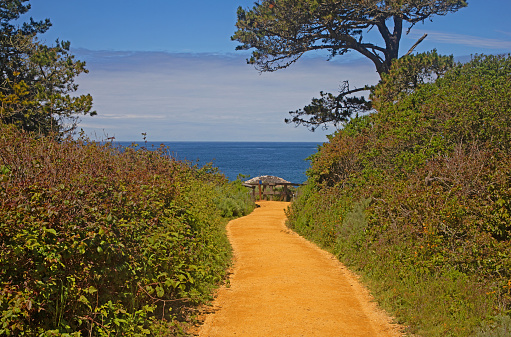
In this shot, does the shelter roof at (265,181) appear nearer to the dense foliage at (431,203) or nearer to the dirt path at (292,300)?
the dense foliage at (431,203)

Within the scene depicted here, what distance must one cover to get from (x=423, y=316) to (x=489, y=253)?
1.51 meters

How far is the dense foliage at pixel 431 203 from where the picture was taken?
272 inches

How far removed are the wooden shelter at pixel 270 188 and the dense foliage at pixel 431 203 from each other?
→ 13738 millimetres

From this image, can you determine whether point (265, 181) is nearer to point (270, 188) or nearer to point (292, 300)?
point (270, 188)

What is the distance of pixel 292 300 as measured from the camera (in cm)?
791

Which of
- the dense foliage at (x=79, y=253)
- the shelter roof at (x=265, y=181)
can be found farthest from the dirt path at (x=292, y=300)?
the shelter roof at (x=265, y=181)

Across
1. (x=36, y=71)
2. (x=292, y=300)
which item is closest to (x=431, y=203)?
(x=292, y=300)

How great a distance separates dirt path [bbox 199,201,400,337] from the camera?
22.0 feet

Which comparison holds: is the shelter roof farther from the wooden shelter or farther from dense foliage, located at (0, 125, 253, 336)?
dense foliage, located at (0, 125, 253, 336)

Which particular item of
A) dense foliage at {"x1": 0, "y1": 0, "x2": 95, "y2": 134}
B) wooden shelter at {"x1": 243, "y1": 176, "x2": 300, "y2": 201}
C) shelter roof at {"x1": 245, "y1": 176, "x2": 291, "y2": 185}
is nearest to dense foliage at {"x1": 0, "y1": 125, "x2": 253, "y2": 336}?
dense foliage at {"x1": 0, "y1": 0, "x2": 95, "y2": 134}

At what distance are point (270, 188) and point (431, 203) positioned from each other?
21.4m

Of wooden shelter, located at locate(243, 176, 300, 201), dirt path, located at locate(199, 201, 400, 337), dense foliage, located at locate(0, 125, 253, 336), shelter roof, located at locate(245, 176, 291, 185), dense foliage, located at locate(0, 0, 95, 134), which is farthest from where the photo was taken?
shelter roof, located at locate(245, 176, 291, 185)

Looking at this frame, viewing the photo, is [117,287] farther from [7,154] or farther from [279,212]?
[279,212]

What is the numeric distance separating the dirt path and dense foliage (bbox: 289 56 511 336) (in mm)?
464
